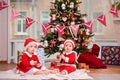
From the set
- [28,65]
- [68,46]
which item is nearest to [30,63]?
[28,65]

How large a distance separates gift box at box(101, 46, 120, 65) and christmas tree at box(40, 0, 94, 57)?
698mm

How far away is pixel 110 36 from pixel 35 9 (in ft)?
5.63

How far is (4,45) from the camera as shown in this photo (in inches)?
238

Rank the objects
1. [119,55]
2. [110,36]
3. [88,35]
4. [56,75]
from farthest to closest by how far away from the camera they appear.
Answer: [110,36]
[119,55]
[88,35]
[56,75]

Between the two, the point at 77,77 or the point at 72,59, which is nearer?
the point at 77,77

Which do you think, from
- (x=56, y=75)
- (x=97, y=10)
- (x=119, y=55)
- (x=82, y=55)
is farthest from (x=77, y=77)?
(x=97, y=10)

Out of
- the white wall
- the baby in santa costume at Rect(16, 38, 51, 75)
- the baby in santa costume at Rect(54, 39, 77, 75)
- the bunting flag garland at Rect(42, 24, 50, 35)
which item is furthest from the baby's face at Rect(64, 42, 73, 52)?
the white wall

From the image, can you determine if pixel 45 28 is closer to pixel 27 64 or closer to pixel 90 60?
pixel 90 60

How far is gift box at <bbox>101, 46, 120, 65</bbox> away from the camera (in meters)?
5.55

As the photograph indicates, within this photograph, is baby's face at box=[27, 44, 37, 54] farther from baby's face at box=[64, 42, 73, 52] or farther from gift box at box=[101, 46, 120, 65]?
gift box at box=[101, 46, 120, 65]

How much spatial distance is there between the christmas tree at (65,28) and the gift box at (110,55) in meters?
0.70

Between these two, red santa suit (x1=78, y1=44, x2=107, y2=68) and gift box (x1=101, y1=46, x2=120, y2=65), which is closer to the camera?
red santa suit (x1=78, y1=44, x2=107, y2=68)

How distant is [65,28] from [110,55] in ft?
3.87

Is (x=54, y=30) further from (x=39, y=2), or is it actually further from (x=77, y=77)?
(x=77, y=77)
